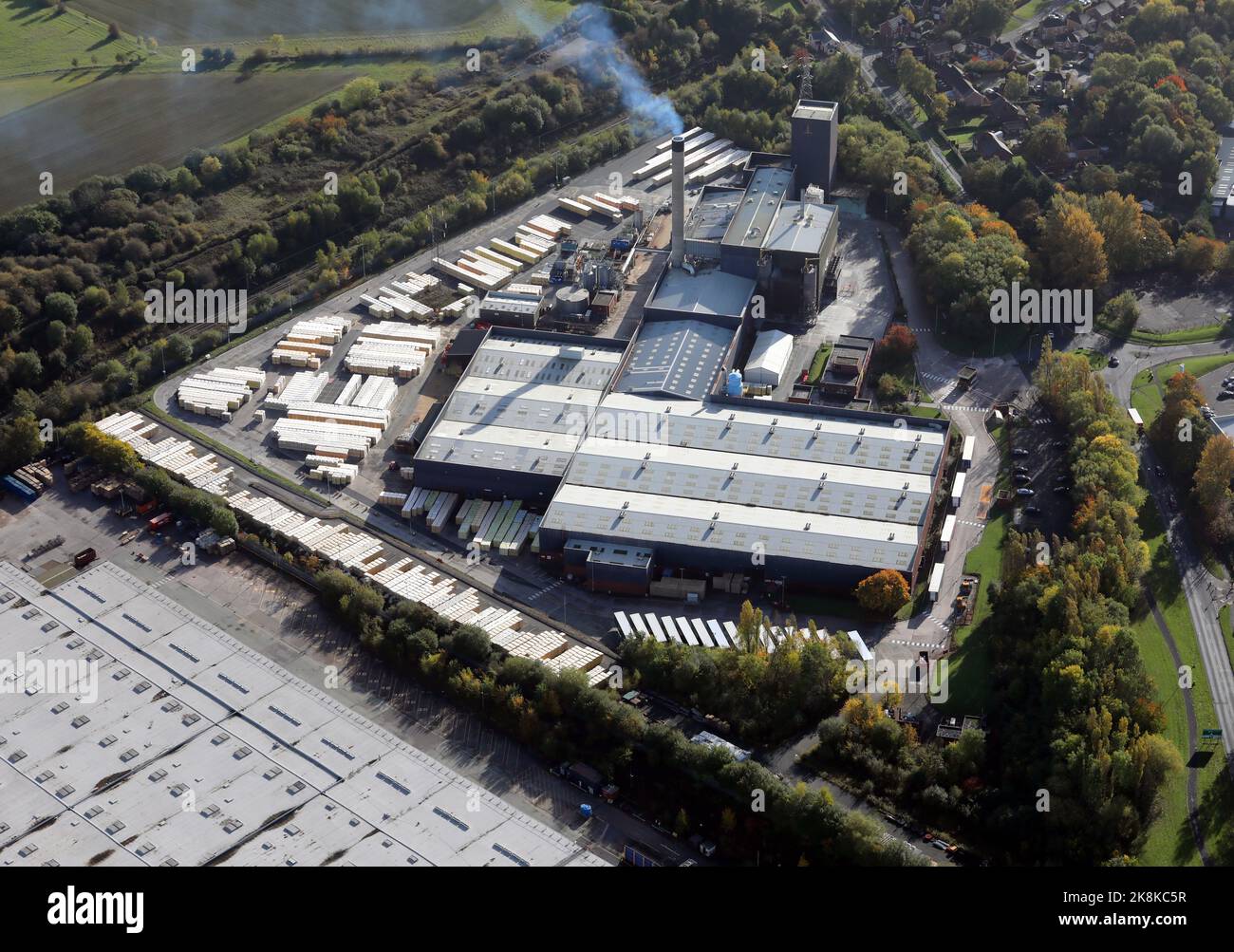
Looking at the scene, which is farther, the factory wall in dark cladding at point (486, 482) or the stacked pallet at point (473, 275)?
the stacked pallet at point (473, 275)

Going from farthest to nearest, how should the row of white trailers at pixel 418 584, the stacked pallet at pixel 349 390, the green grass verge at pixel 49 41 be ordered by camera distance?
1. the green grass verge at pixel 49 41
2. the stacked pallet at pixel 349 390
3. the row of white trailers at pixel 418 584

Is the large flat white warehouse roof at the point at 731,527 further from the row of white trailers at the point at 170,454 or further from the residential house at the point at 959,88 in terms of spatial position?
the residential house at the point at 959,88

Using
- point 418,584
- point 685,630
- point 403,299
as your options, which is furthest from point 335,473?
point 685,630

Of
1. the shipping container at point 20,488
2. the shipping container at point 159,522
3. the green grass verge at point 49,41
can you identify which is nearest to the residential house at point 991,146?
the shipping container at point 159,522

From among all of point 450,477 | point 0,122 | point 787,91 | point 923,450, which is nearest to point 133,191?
point 0,122

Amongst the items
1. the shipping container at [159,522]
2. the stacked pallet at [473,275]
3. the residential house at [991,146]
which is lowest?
the shipping container at [159,522]

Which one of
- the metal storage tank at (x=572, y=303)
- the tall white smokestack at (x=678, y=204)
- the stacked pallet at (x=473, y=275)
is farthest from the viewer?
the stacked pallet at (x=473, y=275)

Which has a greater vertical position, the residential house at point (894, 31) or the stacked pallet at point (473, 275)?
the residential house at point (894, 31)
